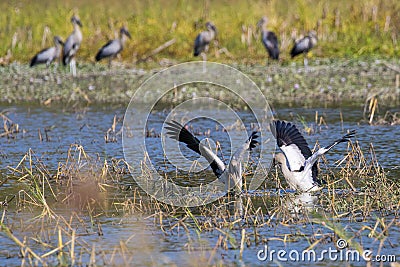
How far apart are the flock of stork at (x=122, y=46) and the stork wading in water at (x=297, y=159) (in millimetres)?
8025

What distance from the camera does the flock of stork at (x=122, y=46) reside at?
1477cm

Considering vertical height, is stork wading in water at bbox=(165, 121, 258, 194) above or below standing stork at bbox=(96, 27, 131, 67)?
below

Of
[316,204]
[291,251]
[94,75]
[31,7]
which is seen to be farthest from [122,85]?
[291,251]

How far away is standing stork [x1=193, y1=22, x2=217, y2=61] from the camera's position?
15.2 metres

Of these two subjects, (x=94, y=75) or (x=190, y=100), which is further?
(x=94, y=75)

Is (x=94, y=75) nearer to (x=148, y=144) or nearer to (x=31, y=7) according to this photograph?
(x=31, y=7)

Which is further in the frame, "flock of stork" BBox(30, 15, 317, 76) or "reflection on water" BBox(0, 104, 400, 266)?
"flock of stork" BBox(30, 15, 317, 76)

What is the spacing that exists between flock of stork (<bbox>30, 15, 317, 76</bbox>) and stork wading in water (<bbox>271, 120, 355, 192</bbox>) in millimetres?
8025

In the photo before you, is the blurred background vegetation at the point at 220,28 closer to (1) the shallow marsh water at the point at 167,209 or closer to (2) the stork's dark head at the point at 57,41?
(2) the stork's dark head at the point at 57,41

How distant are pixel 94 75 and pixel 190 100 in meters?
3.70

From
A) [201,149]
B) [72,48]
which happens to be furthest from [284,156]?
[72,48]

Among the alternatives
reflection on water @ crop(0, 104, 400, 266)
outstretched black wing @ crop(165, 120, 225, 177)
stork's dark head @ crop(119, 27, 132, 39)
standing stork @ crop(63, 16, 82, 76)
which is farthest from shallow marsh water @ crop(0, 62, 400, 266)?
stork's dark head @ crop(119, 27, 132, 39)

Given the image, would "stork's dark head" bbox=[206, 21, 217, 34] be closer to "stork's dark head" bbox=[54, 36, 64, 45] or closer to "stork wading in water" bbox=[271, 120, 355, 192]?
"stork's dark head" bbox=[54, 36, 64, 45]

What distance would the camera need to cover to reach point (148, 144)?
871 cm
